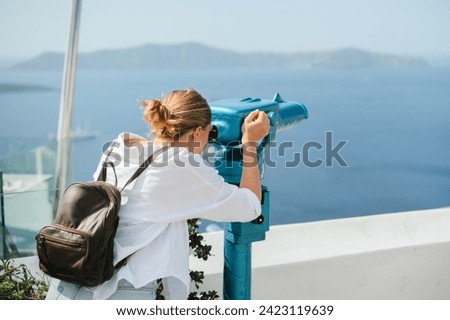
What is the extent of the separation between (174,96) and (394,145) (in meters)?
14.7

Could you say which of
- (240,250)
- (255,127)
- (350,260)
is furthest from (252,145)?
(350,260)

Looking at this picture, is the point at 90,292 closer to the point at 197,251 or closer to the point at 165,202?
the point at 165,202

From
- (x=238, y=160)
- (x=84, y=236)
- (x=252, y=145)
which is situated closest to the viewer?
(x=84, y=236)

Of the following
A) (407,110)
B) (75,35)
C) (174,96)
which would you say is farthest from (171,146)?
(407,110)

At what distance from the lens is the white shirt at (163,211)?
130cm

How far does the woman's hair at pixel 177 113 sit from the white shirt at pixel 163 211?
5 cm

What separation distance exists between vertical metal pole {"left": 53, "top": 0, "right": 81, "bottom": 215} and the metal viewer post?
42.7 inches

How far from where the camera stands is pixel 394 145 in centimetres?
1545

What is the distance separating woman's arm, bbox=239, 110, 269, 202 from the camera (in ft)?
4.72

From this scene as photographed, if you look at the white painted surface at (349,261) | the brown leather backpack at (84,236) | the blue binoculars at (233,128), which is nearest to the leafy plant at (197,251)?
the white painted surface at (349,261)

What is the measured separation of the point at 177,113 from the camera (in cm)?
134

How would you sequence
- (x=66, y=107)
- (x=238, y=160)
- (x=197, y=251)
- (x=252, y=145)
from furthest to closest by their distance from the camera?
(x=66, y=107), (x=197, y=251), (x=238, y=160), (x=252, y=145)

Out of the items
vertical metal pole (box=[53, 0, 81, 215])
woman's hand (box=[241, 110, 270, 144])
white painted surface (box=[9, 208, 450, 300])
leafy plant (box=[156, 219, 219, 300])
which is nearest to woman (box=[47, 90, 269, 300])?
woman's hand (box=[241, 110, 270, 144])

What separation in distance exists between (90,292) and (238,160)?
20.0 inches
